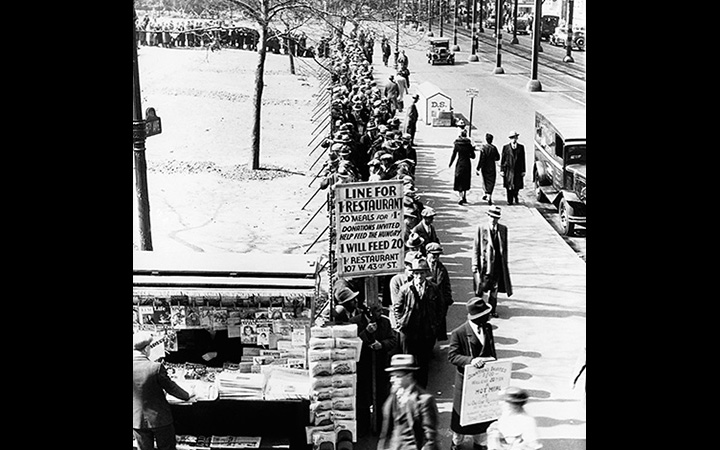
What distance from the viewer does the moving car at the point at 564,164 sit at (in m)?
12.8

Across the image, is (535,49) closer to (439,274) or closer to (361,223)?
(439,274)

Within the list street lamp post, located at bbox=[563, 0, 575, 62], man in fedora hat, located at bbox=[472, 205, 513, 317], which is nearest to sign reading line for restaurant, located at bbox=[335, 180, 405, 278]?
man in fedora hat, located at bbox=[472, 205, 513, 317]

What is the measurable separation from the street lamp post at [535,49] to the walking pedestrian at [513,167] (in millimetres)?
1050

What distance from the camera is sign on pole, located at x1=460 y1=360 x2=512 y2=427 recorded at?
277 inches

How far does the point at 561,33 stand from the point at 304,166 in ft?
11.6

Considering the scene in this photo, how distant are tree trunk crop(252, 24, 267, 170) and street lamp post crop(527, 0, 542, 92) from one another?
3101 millimetres

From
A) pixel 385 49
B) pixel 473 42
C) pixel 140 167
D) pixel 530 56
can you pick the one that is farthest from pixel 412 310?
pixel 530 56

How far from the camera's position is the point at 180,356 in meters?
7.97

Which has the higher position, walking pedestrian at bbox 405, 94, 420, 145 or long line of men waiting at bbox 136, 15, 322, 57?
long line of men waiting at bbox 136, 15, 322, 57

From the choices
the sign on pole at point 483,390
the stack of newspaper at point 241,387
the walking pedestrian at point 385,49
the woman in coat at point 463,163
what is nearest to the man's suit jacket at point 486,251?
the sign on pole at point 483,390

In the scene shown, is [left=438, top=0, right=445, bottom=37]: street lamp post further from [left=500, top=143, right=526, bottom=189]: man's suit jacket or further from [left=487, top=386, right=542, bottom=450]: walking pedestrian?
[left=487, top=386, right=542, bottom=450]: walking pedestrian
